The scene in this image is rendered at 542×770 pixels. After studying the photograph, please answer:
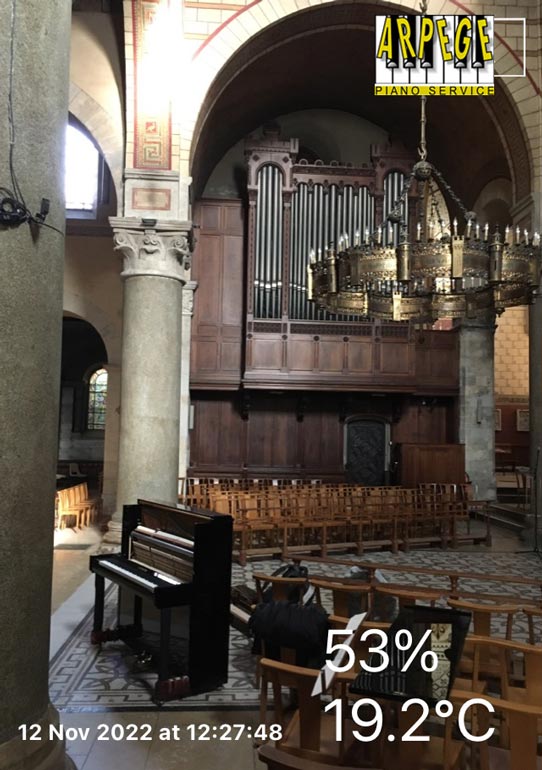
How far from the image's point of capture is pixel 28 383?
8.46 ft

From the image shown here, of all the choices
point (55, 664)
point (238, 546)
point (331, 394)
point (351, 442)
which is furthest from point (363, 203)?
point (55, 664)

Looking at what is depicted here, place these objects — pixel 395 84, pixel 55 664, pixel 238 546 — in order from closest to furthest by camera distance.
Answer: pixel 55 664, pixel 395 84, pixel 238 546

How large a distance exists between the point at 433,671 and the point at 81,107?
8.69m

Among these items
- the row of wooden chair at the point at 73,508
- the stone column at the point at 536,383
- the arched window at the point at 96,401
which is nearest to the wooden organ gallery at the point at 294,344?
the row of wooden chair at the point at 73,508

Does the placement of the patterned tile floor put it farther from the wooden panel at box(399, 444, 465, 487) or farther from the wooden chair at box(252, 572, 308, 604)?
the wooden panel at box(399, 444, 465, 487)

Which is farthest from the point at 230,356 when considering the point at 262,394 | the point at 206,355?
the point at 262,394

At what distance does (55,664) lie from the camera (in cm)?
452

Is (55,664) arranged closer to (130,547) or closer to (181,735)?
(130,547)

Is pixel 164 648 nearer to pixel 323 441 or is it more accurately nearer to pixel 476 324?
pixel 323 441

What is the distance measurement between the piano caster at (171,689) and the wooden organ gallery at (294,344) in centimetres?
872

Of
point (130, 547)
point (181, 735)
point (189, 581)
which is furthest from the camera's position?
point (130, 547)

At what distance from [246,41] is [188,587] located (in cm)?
807

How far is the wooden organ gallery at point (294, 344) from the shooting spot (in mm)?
12797
